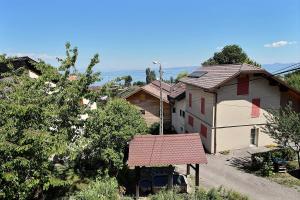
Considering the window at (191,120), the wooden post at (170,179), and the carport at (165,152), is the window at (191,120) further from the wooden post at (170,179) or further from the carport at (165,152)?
the wooden post at (170,179)

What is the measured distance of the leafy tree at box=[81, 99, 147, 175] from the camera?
17.3 m

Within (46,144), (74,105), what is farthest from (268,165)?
(46,144)

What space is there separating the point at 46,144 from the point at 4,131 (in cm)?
178

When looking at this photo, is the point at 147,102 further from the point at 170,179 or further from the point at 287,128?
the point at 170,179

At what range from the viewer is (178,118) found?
38.3 meters

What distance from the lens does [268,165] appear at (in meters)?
23.5

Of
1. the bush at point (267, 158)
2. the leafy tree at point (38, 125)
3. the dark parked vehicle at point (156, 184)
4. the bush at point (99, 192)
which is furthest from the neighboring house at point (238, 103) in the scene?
the leafy tree at point (38, 125)

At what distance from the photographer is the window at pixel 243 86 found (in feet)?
90.5

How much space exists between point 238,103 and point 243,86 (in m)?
1.60

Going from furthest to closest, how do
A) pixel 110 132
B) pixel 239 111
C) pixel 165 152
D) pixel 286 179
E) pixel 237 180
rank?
pixel 239 111 < pixel 237 180 < pixel 286 179 < pixel 165 152 < pixel 110 132

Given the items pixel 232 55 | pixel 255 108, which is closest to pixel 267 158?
pixel 255 108

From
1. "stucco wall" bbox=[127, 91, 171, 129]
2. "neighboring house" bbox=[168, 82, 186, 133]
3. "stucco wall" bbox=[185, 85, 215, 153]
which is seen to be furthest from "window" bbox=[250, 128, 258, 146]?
"stucco wall" bbox=[127, 91, 171, 129]

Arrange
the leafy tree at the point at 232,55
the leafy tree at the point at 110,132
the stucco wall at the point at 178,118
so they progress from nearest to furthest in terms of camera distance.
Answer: the leafy tree at the point at 110,132 → the stucco wall at the point at 178,118 → the leafy tree at the point at 232,55

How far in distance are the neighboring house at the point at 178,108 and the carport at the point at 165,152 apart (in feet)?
55.9
